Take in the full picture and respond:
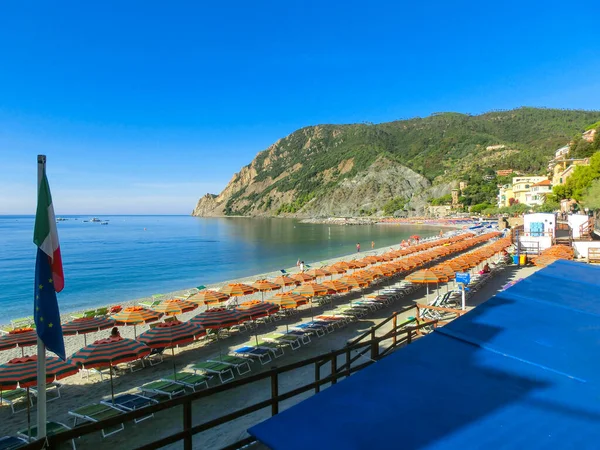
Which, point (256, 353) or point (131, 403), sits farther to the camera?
point (256, 353)

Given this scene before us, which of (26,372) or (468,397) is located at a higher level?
(468,397)

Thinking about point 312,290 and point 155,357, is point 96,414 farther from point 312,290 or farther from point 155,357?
point 312,290

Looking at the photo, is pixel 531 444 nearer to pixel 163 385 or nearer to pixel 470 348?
pixel 470 348

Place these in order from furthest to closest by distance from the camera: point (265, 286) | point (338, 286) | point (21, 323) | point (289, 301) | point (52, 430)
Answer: point (265, 286)
point (21, 323)
point (338, 286)
point (289, 301)
point (52, 430)

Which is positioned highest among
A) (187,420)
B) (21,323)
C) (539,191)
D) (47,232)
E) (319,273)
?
(539,191)

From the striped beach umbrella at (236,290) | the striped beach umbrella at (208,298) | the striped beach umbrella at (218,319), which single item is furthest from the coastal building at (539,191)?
the striped beach umbrella at (218,319)

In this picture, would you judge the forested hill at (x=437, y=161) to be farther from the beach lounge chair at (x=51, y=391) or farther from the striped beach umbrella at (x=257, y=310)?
the beach lounge chair at (x=51, y=391)

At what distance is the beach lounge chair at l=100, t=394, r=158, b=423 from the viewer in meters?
7.58

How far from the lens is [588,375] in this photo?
311 centimetres

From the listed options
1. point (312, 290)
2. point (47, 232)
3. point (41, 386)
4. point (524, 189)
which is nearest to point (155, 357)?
point (312, 290)

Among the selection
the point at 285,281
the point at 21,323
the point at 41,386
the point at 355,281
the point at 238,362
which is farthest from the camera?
the point at 285,281

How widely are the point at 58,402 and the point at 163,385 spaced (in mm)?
2683

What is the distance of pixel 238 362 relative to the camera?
397 inches

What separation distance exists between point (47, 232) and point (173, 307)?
11.8m
